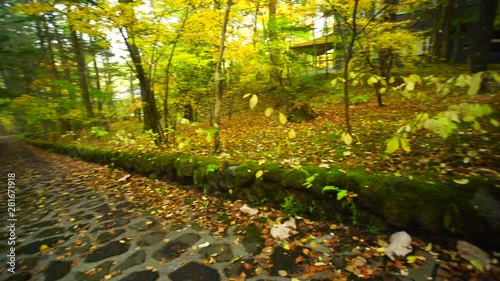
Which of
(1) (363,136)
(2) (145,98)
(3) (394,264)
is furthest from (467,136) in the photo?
(2) (145,98)

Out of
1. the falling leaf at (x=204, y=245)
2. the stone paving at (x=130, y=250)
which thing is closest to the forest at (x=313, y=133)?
the stone paving at (x=130, y=250)

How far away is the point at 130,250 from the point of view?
11.0 feet

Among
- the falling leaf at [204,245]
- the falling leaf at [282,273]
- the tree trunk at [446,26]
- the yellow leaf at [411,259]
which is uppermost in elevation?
the tree trunk at [446,26]

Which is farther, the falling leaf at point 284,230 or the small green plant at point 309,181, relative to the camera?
the small green plant at point 309,181

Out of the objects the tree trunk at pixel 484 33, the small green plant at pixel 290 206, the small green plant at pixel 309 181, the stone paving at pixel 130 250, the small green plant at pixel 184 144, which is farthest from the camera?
the tree trunk at pixel 484 33

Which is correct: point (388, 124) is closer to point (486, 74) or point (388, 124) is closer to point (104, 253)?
point (486, 74)

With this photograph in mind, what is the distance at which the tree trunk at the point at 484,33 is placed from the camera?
5.98 metres


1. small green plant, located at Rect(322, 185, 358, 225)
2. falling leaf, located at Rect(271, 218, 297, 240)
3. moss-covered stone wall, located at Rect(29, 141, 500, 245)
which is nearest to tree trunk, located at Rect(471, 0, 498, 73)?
moss-covered stone wall, located at Rect(29, 141, 500, 245)

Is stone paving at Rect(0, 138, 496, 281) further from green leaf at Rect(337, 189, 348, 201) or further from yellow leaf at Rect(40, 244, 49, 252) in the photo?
green leaf at Rect(337, 189, 348, 201)

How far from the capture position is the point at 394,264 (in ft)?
8.25

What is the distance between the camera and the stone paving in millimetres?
2781

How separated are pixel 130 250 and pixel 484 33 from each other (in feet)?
31.7

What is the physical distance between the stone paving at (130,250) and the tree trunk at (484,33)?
7098mm

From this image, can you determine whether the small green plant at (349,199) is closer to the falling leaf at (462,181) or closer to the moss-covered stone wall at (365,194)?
the moss-covered stone wall at (365,194)
